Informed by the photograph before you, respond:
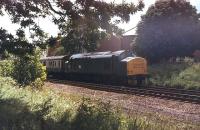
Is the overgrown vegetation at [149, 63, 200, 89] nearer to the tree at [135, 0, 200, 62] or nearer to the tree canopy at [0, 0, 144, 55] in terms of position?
the tree at [135, 0, 200, 62]

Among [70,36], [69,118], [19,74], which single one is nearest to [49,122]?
[69,118]

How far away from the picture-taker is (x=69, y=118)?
43.7 feet

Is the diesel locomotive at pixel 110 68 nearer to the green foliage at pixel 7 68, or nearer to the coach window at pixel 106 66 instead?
the coach window at pixel 106 66

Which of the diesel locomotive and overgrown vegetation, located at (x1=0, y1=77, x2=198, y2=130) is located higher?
the diesel locomotive

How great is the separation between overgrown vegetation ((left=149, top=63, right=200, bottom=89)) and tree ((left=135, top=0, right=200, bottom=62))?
3.82m

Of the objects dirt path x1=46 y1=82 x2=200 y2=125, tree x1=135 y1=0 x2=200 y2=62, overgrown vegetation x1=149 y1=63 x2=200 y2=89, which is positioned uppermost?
tree x1=135 y1=0 x2=200 y2=62

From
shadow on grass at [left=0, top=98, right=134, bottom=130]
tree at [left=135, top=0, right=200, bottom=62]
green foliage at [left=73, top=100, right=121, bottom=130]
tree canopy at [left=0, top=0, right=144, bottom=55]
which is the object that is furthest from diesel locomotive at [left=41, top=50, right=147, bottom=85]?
green foliage at [left=73, top=100, right=121, bottom=130]

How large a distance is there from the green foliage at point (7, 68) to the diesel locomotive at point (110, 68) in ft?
26.3

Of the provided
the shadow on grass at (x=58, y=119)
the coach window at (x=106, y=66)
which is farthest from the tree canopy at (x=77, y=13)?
the coach window at (x=106, y=66)

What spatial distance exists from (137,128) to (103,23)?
733 cm

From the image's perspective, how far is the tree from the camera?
156 feet

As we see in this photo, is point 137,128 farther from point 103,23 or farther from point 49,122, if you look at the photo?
point 103,23

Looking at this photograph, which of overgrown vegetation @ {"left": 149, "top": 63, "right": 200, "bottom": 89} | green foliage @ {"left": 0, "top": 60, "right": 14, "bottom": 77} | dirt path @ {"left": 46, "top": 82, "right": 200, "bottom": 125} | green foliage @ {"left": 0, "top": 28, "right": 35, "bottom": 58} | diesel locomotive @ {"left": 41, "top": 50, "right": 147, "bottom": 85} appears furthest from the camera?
diesel locomotive @ {"left": 41, "top": 50, "right": 147, "bottom": 85}

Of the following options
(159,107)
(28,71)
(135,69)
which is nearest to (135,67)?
(135,69)
